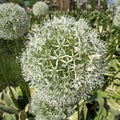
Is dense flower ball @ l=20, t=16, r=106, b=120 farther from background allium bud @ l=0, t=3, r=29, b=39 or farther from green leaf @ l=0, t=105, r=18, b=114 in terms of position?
green leaf @ l=0, t=105, r=18, b=114

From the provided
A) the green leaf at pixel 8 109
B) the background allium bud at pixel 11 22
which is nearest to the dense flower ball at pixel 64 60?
the background allium bud at pixel 11 22

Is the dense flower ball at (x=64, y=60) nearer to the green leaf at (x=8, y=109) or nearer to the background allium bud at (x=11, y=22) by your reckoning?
the background allium bud at (x=11, y=22)

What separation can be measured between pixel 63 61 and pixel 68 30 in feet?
0.97

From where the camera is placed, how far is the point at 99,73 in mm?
3041

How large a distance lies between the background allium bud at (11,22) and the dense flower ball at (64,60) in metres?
1.39

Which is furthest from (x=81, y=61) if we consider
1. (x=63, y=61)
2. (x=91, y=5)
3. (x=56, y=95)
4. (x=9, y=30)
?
(x=91, y=5)

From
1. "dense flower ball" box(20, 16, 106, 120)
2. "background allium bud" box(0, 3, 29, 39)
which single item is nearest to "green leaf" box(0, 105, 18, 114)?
"background allium bud" box(0, 3, 29, 39)

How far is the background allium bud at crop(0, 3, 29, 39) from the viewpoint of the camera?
4480 millimetres

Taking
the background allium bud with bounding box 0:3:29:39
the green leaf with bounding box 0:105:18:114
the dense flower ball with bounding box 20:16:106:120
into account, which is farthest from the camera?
the green leaf with bounding box 0:105:18:114

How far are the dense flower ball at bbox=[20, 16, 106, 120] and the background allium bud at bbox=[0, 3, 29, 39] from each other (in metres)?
1.39

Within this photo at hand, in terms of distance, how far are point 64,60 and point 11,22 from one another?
1.79 meters

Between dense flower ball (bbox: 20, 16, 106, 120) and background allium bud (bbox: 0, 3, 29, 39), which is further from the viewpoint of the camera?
background allium bud (bbox: 0, 3, 29, 39)

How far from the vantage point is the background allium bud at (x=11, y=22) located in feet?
14.7

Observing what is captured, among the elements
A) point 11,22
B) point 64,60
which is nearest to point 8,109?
point 11,22
